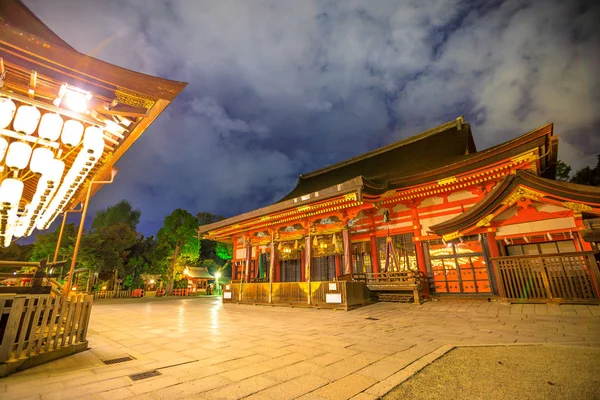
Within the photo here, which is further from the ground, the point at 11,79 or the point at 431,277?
the point at 11,79

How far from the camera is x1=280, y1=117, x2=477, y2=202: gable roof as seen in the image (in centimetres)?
1305

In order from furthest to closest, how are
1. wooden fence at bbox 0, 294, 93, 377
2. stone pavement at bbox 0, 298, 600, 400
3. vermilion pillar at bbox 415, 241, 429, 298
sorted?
vermilion pillar at bbox 415, 241, 429, 298
wooden fence at bbox 0, 294, 93, 377
stone pavement at bbox 0, 298, 600, 400

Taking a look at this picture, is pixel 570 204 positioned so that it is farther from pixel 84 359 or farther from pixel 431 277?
pixel 84 359

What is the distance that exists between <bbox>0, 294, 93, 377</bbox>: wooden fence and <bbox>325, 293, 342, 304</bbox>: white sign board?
690cm

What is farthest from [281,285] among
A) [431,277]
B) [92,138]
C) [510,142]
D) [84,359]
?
[510,142]

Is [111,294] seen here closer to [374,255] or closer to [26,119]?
[374,255]

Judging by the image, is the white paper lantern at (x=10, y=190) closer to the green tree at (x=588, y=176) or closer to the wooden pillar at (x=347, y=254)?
the wooden pillar at (x=347, y=254)

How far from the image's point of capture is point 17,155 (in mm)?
4395

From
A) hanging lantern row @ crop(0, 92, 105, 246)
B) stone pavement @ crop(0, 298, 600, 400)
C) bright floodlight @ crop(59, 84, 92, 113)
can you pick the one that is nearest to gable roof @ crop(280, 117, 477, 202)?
stone pavement @ crop(0, 298, 600, 400)

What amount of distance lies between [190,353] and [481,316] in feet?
22.1

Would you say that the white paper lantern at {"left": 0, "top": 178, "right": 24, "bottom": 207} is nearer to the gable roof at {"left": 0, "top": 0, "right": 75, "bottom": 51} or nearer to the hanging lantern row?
the hanging lantern row

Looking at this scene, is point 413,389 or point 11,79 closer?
point 413,389

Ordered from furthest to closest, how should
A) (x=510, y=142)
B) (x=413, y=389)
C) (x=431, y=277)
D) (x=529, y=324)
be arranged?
(x=431, y=277)
(x=510, y=142)
(x=529, y=324)
(x=413, y=389)

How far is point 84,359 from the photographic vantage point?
3.51 meters
